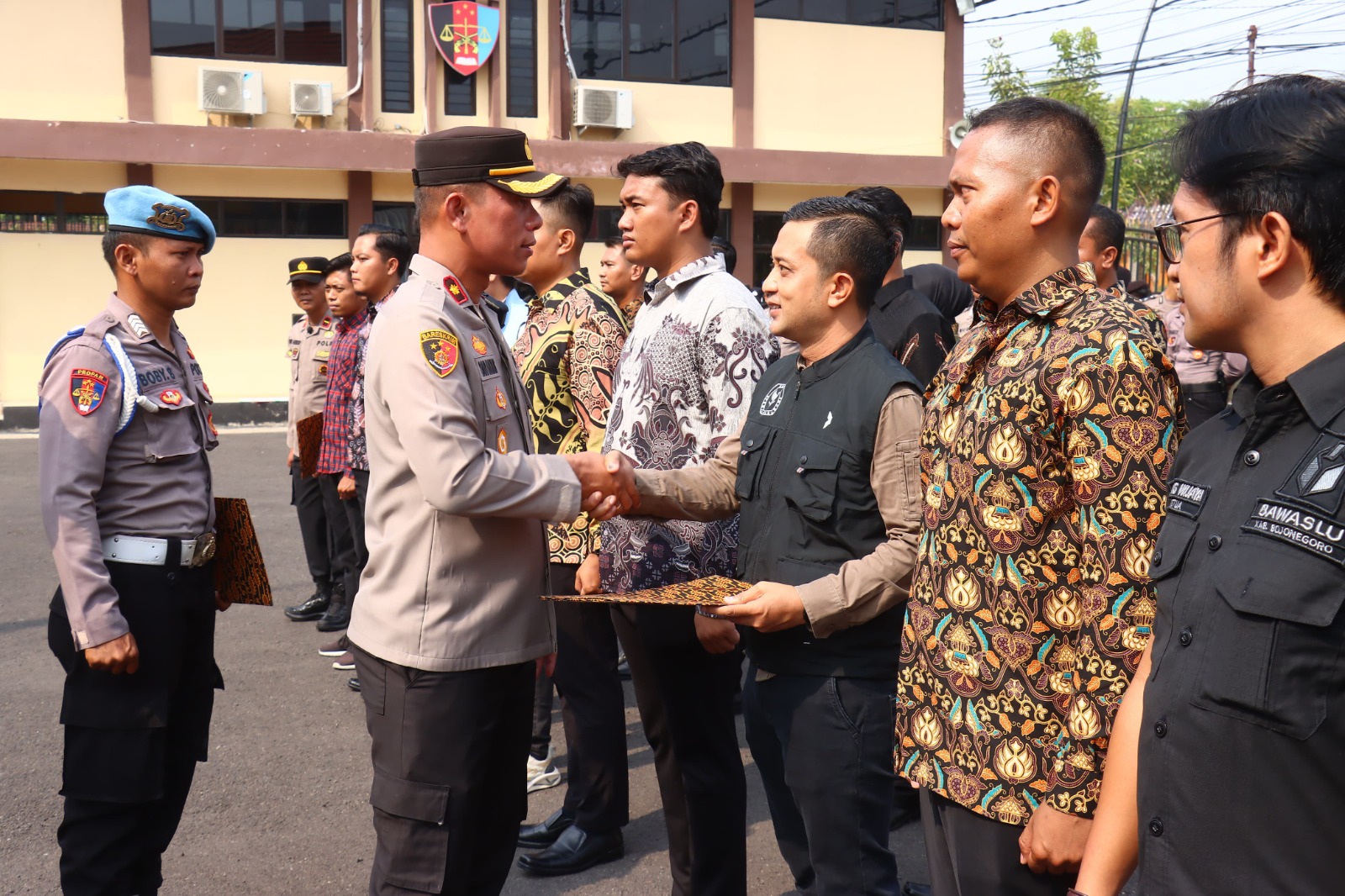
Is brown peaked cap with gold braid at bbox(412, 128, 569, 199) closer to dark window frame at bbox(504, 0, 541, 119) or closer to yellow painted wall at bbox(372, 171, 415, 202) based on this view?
yellow painted wall at bbox(372, 171, 415, 202)

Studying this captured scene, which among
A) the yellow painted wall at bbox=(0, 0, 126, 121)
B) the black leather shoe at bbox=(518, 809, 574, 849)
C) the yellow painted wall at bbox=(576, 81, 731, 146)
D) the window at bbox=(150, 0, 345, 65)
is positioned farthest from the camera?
the yellow painted wall at bbox=(576, 81, 731, 146)

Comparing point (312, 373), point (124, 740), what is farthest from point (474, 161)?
point (312, 373)

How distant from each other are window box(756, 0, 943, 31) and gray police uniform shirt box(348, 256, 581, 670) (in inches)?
720

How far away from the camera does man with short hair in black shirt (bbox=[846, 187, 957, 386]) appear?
15.7 ft

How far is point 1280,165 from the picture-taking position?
146 centimetres

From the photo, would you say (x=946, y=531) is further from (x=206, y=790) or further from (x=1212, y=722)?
(x=206, y=790)

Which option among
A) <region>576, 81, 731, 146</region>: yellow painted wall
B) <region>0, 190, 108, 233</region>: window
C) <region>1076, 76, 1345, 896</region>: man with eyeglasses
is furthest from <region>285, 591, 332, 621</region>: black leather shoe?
<region>576, 81, 731, 146</region>: yellow painted wall

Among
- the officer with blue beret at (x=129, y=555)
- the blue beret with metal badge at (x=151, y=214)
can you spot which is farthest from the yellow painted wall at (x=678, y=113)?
the officer with blue beret at (x=129, y=555)

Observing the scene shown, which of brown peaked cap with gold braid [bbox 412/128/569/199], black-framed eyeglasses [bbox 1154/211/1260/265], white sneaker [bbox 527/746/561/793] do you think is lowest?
white sneaker [bbox 527/746/561/793]

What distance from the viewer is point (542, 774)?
461cm

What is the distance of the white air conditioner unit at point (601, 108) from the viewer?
1812 centimetres

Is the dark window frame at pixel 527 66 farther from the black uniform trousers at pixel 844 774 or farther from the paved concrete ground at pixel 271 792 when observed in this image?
the black uniform trousers at pixel 844 774

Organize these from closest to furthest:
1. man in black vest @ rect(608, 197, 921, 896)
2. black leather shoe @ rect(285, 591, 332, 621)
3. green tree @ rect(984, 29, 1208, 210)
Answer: man in black vest @ rect(608, 197, 921, 896)
black leather shoe @ rect(285, 591, 332, 621)
green tree @ rect(984, 29, 1208, 210)

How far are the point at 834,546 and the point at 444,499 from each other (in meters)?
0.93
